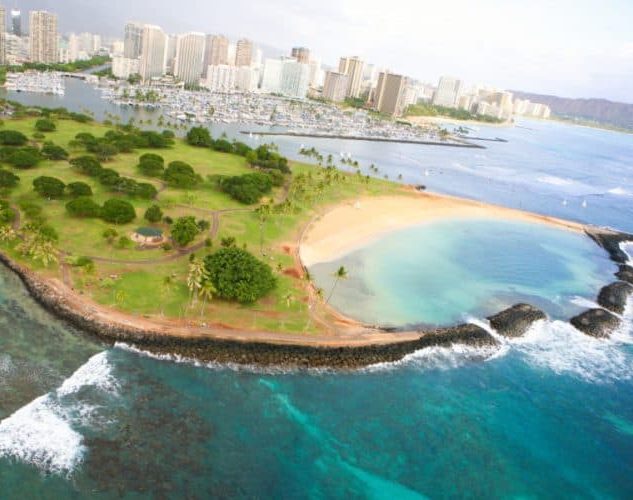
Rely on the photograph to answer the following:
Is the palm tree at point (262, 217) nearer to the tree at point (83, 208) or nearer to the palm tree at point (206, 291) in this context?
the palm tree at point (206, 291)

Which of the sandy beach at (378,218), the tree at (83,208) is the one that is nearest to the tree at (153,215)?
the tree at (83,208)

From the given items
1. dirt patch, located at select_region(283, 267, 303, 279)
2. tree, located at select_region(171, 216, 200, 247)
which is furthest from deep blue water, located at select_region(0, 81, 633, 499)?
dirt patch, located at select_region(283, 267, 303, 279)

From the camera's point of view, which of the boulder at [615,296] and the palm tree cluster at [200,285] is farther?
the boulder at [615,296]

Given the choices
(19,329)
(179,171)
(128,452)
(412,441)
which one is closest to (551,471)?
(412,441)

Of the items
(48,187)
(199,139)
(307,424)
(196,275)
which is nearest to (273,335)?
(196,275)

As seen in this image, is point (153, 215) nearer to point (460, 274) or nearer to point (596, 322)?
point (460, 274)

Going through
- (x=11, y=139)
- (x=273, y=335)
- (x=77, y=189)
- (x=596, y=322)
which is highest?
(x=11, y=139)

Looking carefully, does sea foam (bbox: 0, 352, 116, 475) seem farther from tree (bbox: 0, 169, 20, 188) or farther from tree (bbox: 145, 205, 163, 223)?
tree (bbox: 0, 169, 20, 188)
